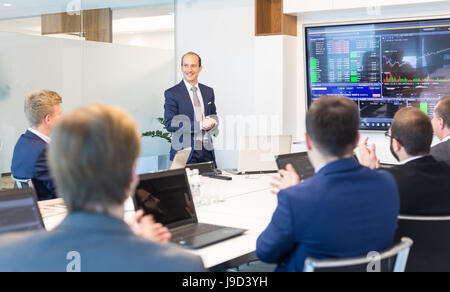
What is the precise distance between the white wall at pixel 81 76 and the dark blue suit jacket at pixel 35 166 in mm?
1904


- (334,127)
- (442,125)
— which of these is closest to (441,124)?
(442,125)

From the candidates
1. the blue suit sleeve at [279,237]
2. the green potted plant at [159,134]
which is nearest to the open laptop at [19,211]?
the blue suit sleeve at [279,237]

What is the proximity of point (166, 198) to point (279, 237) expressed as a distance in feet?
2.73

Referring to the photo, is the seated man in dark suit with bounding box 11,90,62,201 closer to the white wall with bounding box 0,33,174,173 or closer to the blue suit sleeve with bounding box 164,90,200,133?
the white wall with bounding box 0,33,174,173

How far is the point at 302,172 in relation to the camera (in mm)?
3604

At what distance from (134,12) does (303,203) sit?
5.72 meters

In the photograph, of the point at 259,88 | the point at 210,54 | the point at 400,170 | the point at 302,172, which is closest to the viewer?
the point at 400,170

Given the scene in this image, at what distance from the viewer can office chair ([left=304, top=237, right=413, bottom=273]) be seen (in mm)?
1892

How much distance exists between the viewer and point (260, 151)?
15.5 ft

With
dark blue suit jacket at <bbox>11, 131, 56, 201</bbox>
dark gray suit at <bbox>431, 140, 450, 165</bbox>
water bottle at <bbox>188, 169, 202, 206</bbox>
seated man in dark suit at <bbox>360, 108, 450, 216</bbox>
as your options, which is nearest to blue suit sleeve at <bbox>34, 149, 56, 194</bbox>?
dark blue suit jacket at <bbox>11, 131, 56, 201</bbox>

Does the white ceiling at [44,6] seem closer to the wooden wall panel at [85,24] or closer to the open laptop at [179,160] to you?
the wooden wall panel at [85,24]

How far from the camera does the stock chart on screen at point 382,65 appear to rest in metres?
6.08
